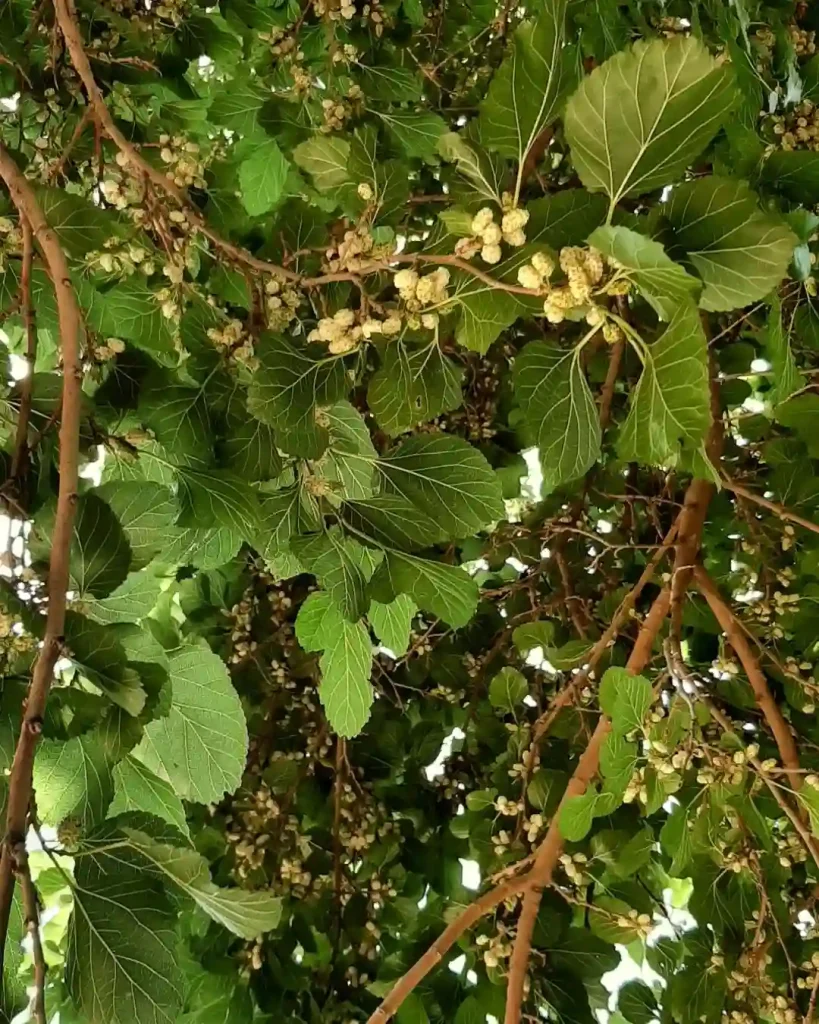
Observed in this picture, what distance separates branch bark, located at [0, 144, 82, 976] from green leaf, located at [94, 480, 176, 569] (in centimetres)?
13

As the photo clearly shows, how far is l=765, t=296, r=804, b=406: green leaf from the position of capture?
2.66 feet

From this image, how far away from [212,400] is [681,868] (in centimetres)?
63

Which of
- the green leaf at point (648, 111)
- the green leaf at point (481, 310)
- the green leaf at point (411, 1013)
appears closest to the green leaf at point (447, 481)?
the green leaf at point (481, 310)

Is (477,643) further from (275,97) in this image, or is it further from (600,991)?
(275,97)

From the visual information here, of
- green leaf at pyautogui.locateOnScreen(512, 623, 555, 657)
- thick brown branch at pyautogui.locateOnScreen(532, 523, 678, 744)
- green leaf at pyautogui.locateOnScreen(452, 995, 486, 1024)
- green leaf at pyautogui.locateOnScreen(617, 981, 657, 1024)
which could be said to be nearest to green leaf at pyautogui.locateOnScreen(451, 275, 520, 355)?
thick brown branch at pyautogui.locateOnScreen(532, 523, 678, 744)

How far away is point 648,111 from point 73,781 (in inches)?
21.7

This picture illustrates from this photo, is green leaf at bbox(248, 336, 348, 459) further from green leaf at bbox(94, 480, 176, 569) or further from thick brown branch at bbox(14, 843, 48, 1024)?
thick brown branch at bbox(14, 843, 48, 1024)

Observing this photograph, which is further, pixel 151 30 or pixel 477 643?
pixel 477 643

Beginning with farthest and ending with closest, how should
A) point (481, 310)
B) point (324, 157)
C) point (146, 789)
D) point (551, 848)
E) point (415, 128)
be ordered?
point (415, 128), point (551, 848), point (146, 789), point (324, 157), point (481, 310)

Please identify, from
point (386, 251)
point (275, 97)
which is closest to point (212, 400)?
point (386, 251)

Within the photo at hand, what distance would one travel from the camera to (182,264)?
0.71m

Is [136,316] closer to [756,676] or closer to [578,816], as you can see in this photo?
[578,816]

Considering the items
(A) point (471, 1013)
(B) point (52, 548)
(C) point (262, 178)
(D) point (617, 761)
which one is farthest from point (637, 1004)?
(C) point (262, 178)

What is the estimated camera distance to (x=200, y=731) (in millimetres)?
769
